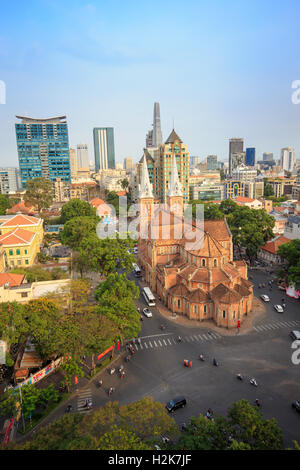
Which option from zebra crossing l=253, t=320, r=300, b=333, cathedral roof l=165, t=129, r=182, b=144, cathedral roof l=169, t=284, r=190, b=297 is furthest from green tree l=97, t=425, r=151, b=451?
cathedral roof l=165, t=129, r=182, b=144

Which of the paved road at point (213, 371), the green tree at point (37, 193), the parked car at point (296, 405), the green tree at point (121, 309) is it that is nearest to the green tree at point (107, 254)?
the green tree at point (121, 309)

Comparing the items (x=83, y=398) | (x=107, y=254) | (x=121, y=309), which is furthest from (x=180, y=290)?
(x=83, y=398)

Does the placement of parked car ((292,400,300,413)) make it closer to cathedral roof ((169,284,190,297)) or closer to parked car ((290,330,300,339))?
parked car ((290,330,300,339))

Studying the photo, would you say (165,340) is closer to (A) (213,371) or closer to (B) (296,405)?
(A) (213,371)
